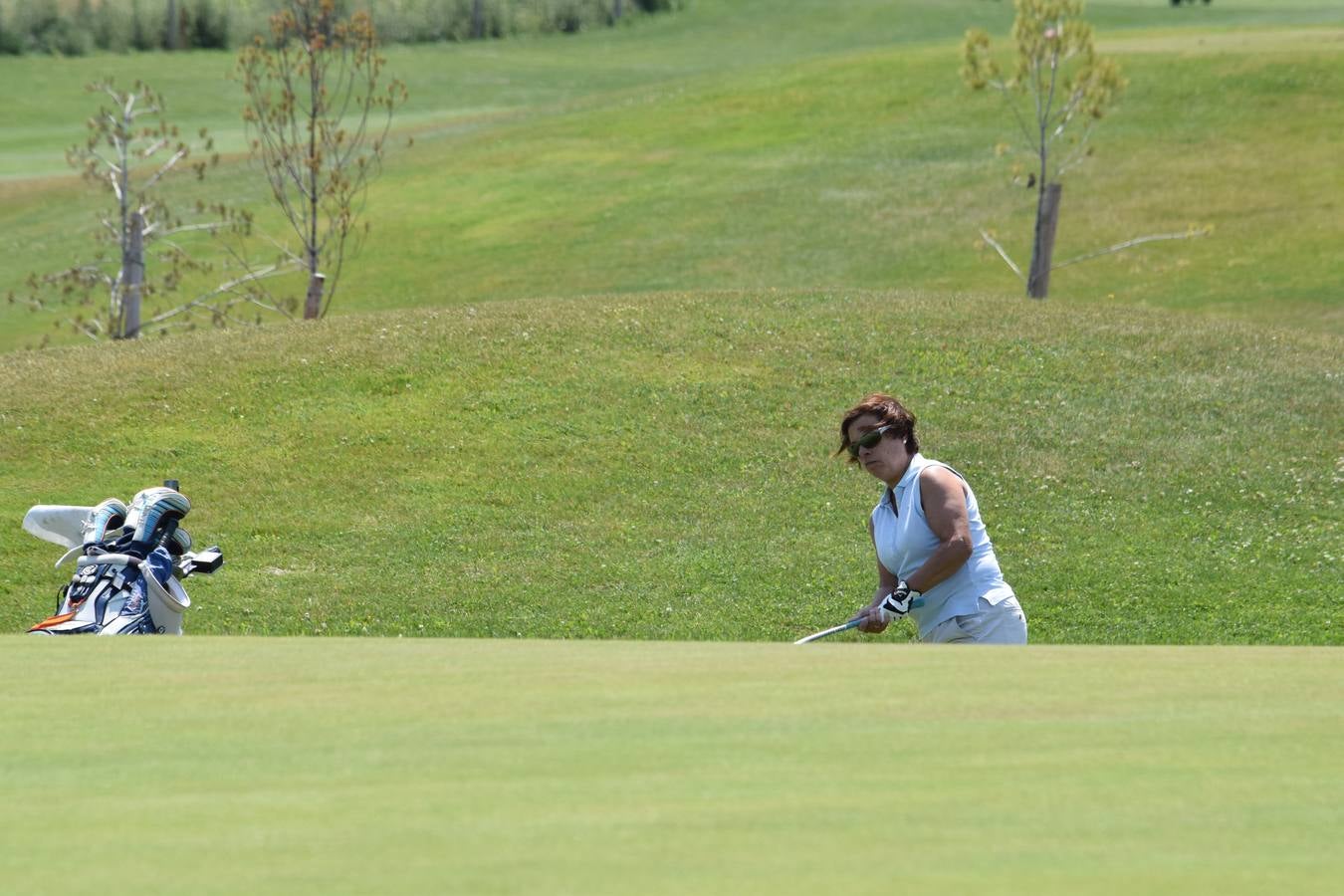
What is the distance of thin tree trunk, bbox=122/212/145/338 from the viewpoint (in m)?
28.9

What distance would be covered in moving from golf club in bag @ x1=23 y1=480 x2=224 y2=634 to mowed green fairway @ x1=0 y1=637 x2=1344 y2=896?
120 inches

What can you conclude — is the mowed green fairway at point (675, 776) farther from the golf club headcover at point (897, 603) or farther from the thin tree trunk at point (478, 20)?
the thin tree trunk at point (478, 20)

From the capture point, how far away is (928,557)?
24.4 feet

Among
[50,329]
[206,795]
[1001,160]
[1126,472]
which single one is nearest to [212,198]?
[50,329]

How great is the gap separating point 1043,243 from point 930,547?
2099 cm

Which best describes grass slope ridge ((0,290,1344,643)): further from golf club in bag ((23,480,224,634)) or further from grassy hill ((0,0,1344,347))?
grassy hill ((0,0,1344,347))

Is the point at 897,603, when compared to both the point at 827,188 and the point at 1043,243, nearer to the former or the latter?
the point at 1043,243

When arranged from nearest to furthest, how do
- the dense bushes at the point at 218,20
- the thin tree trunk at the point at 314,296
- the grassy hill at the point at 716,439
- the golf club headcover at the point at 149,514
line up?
1. the golf club headcover at the point at 149,514
2. the grassy hill at the point at 716,439
3. the thin tree trunk at the point at 314,296
4. the dense bushes at the point at 218,20

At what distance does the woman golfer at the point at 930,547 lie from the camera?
7203 mm

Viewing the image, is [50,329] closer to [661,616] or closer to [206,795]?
[661,616]

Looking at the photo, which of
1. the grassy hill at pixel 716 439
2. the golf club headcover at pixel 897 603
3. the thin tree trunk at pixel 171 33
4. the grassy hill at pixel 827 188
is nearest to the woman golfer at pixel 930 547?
the golf club headcover at pixel 897 603

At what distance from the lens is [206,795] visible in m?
2.62

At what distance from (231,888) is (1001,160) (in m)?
40.0

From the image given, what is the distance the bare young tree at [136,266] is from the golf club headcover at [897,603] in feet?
74.9
